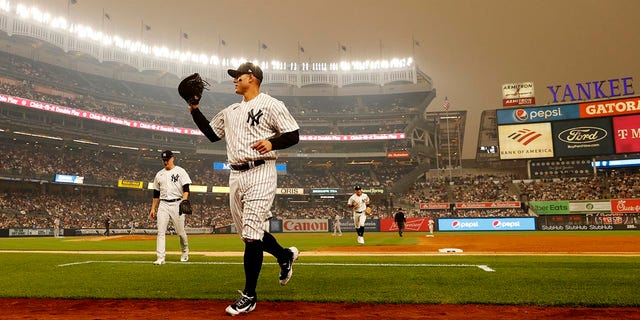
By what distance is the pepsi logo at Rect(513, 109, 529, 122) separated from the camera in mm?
36156

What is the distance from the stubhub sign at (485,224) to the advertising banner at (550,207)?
4158 mm

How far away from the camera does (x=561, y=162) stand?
4756cm

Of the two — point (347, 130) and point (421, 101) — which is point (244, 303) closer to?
point (347, 130)

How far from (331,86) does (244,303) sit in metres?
66.2

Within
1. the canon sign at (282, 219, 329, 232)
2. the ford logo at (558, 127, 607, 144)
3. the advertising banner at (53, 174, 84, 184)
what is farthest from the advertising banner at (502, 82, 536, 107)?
the advertising banner at (53, 174, 84, 184)

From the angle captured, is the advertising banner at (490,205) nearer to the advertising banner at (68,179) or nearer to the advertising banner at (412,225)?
the advertising banner at (412,225)

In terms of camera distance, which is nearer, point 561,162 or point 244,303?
point 244,303

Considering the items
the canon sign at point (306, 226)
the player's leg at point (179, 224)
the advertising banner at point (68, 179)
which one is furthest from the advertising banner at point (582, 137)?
the advertising banner at point (68, 179)

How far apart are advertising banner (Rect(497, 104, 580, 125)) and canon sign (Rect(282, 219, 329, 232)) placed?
18213 mm

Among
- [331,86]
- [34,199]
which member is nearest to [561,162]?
[331,86]

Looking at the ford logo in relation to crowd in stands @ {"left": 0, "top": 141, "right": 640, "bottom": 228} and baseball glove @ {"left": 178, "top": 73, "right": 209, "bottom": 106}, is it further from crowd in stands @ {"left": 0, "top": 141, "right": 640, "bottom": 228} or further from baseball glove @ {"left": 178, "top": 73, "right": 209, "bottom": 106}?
baseball glove @ {"left": 178, "top": 73, "right": 209, "bottom": 106}

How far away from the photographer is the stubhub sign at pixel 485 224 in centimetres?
3559

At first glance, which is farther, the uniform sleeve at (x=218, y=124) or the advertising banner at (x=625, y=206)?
the advertising banner at (x=625, y=206)

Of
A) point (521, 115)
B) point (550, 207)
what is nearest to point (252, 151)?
point (521, 115)
